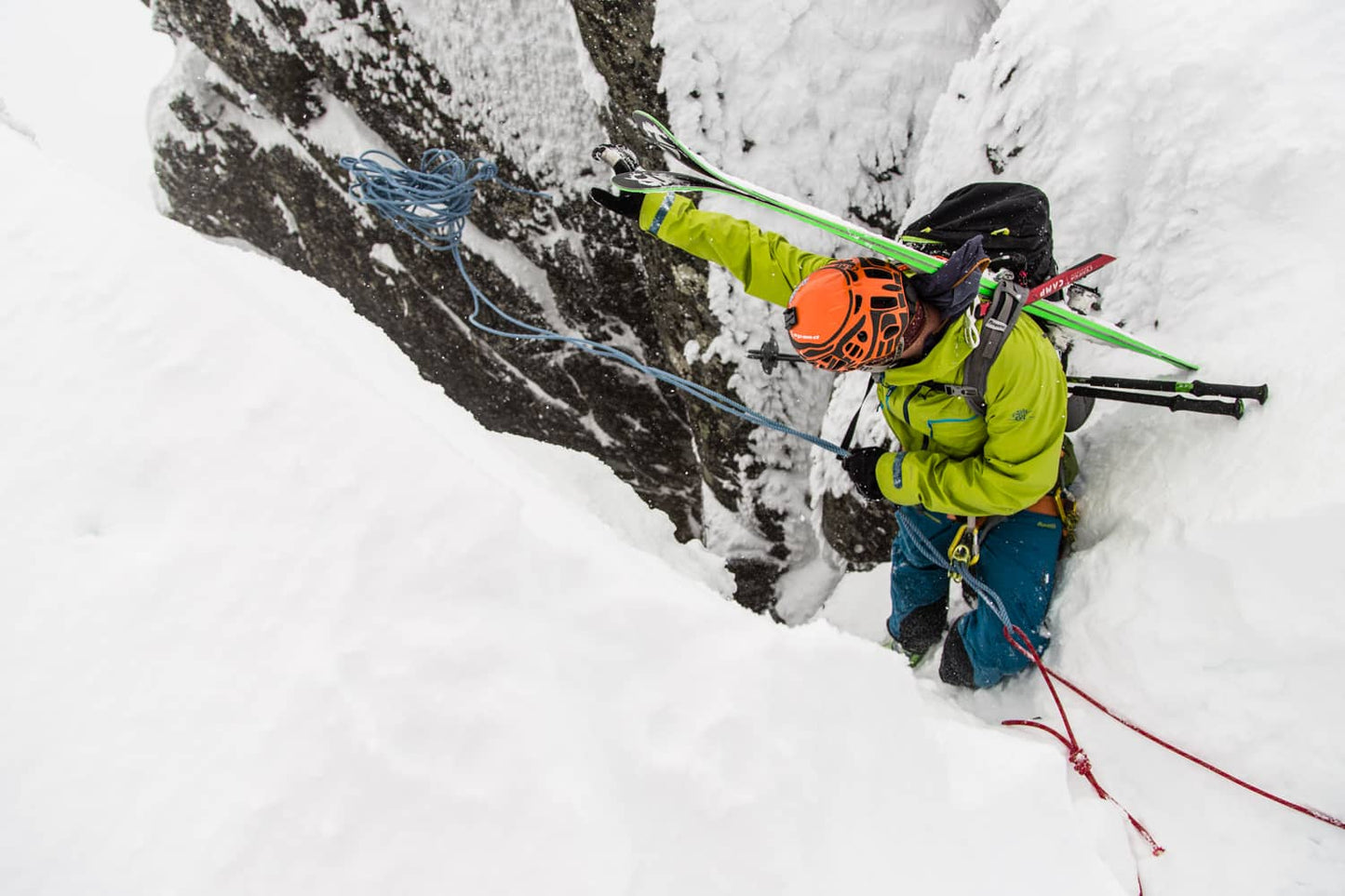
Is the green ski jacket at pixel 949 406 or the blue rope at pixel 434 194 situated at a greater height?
the green ski jacket at pixel 949 406

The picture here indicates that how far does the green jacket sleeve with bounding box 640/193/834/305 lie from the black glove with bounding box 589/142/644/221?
A: 0.21 feet

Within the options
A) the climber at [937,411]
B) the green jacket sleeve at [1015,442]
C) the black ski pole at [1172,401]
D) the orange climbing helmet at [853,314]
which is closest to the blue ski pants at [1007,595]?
the climber at [937,411]

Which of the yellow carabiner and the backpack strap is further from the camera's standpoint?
the yellow carabiner

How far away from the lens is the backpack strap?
88.5 inches

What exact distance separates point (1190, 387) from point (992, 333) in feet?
2.78

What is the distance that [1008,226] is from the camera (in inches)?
100

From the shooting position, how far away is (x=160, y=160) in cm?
833

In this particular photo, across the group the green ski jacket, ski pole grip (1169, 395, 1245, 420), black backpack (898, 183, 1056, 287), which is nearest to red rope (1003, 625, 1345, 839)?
the green ski jacket

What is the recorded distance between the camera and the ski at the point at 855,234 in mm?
2590

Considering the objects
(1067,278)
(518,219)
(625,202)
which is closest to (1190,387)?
(1067,278)

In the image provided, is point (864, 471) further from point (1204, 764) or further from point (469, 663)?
point (469, 663)

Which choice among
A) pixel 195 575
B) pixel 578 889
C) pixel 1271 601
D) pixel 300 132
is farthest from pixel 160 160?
pixel 1271 601

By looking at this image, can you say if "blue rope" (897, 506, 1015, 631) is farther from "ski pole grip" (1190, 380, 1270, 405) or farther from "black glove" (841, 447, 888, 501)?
"ski pole grip" (1190, 380, 1270, 405)

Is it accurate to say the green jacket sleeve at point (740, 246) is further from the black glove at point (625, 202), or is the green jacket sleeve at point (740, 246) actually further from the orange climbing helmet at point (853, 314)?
the orange climbing helmet at point (853, 314)
